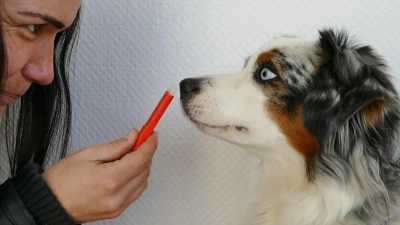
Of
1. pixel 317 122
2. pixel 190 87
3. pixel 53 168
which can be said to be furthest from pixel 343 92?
pixel 53 168

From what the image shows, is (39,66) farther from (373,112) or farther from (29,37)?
(373,112)

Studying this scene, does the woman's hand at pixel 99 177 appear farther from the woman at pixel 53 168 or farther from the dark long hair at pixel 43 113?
the dark long hair at pixel 43 113

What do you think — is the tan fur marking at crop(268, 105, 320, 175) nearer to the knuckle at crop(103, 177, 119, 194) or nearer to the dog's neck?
the dog's neck

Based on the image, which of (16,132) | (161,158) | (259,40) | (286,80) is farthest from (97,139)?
(286,80)

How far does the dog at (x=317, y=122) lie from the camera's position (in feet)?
2.62

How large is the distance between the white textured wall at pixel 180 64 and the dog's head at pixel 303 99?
207 mm

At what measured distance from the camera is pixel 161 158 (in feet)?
4.05

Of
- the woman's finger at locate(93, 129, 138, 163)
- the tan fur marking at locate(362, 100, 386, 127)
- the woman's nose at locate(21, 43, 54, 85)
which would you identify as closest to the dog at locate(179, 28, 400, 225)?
the tan fur marking at locate(362, 100, 386, 127)

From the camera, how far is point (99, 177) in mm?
768

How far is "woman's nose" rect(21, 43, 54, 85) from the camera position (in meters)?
0.78

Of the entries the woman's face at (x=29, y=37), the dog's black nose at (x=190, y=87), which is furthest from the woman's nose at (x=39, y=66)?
the dog's black nose at (x=190, y=87)

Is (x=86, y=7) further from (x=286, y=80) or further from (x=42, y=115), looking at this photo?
(x=286, y=80)

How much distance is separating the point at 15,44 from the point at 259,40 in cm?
58

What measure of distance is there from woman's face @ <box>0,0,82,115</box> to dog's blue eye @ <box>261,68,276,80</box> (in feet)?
1.17
